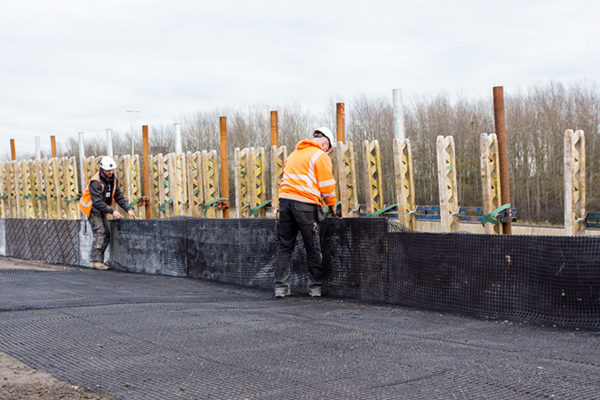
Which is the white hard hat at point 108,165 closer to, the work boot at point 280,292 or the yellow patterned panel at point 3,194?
the work boot at point 280,292

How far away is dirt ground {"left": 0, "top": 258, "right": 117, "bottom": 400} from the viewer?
3303mm

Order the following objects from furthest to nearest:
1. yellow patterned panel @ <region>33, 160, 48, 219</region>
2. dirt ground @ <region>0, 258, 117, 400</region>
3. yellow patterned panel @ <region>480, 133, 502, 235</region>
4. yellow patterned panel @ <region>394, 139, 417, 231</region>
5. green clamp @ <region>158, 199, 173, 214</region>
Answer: yellow patterned panel @ <region>33, 160, 48, 219</region>, green clamp @ <region>158, 199, 173, 214</region>, yellow patterned panel @ <region>394, 139, 417, 231</region>, yellow patterned panel @ <region>480, 133, 502, 235</region>, dirt ground @ <region>0, 258, 117, 400</region>

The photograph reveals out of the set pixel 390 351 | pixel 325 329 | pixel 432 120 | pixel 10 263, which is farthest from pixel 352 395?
pixel 432 120

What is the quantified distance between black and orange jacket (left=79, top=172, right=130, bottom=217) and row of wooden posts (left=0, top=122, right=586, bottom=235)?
11.8 feet

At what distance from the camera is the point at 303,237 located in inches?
296

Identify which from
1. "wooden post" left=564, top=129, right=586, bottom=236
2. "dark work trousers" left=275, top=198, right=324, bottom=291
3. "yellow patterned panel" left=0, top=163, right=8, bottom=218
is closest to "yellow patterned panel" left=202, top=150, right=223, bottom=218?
"dark work trousers" left=275, top=198, right=324, bottom=291

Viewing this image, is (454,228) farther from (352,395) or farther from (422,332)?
(352,395)

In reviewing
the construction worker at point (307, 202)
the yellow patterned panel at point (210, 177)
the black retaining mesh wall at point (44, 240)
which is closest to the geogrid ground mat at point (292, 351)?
the construction worker at point (307, 202)

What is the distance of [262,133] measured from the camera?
44.5m

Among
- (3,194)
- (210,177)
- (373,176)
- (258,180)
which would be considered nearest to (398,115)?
(373,176)

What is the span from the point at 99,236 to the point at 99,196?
34.9 inches

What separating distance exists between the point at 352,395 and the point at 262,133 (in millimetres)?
41828

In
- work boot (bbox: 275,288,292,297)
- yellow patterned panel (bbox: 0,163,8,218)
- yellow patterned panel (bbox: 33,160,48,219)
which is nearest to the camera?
work boot (bbox: 275,288,292,297)

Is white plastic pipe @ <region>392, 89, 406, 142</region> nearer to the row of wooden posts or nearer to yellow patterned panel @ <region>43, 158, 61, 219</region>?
the row of wooden posts
